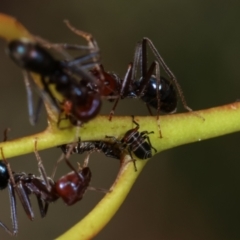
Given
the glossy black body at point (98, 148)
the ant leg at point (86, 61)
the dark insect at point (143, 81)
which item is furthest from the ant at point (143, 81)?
the ant leg at point (86, 61)

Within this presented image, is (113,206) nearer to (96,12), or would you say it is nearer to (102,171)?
(102,171)

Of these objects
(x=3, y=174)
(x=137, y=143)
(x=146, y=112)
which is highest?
(x=146, y=112)

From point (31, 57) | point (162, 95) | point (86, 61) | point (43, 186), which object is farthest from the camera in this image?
point (162, 95)

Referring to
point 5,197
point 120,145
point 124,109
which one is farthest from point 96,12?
point 120,145

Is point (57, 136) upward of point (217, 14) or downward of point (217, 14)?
downward

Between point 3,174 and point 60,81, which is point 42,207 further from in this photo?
point 60,81

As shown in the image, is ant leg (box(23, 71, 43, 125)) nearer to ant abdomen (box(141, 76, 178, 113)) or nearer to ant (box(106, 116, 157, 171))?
ant (box(106, 116, 157, 171))

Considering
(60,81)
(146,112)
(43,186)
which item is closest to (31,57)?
(60,81)
